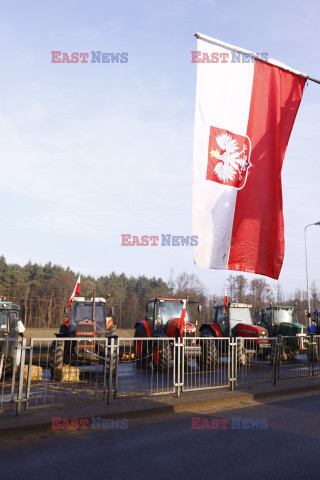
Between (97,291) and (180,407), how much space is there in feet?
214

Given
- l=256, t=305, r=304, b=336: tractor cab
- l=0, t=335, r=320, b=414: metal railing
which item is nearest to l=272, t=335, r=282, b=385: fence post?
l=0, t=335, r=320, b=414: metal railing

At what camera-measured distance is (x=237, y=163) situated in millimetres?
6801

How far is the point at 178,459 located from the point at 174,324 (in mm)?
9260

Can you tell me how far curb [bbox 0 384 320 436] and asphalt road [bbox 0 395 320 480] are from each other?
0.18 meters

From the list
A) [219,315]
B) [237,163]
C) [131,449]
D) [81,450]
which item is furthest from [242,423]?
[219,315]

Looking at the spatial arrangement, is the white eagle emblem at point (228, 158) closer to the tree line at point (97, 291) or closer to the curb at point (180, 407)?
the curb at point (180, 407)

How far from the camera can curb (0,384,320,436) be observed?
19.1ft

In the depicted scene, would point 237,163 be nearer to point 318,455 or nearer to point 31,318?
point 318,455

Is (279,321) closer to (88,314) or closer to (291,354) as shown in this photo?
(291,354)

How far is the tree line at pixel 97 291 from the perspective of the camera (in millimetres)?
46344

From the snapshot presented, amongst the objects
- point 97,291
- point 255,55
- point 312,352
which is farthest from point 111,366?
point 97,291

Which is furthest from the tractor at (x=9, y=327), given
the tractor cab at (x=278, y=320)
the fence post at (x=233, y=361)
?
the tractor cab at (x=278, y=320)

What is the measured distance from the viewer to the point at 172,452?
507 centimetres

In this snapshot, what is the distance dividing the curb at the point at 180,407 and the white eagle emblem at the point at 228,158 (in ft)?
13.9
